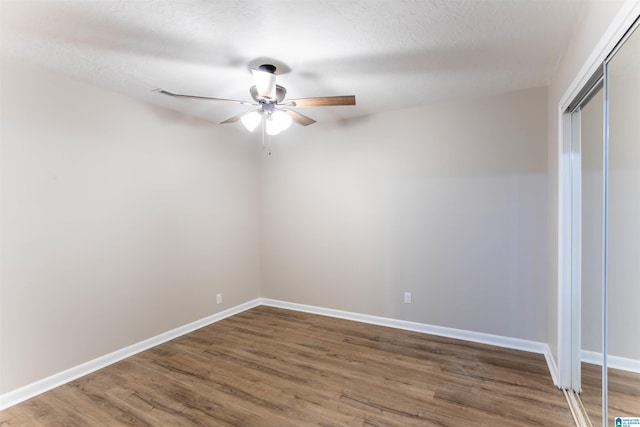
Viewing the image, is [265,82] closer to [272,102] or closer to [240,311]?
[272,102]

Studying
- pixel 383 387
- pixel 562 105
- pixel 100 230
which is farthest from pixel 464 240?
pixel 100 230

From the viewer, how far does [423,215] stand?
3463 millimetres

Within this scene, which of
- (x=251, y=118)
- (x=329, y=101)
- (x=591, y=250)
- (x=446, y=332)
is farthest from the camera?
(x=446, y=332)

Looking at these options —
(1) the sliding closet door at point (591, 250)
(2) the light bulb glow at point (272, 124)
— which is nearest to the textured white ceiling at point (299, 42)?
(2) the light bulb glow at point (272, 124)

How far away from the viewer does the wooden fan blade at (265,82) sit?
2.17 meters

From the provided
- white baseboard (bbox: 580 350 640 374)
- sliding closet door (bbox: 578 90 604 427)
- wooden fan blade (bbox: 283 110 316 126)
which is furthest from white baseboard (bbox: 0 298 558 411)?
wooden fan blade (bbox: 283 110 316 126)

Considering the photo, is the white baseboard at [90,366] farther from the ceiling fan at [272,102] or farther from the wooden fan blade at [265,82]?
the wooden fan blade at [265,82]

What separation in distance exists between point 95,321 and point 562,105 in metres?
4.16

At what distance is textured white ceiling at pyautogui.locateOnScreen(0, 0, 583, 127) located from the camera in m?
1.77

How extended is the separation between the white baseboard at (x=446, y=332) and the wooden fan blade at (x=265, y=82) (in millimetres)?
2780

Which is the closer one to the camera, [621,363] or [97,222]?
[621,363]

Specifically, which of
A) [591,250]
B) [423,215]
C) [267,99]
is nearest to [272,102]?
[267,99]

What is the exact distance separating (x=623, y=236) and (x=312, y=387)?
2194 millimetres

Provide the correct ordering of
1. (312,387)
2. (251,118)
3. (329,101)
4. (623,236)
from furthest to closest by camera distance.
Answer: (251,118)
(312,387)
(329,101)
(623,236)
